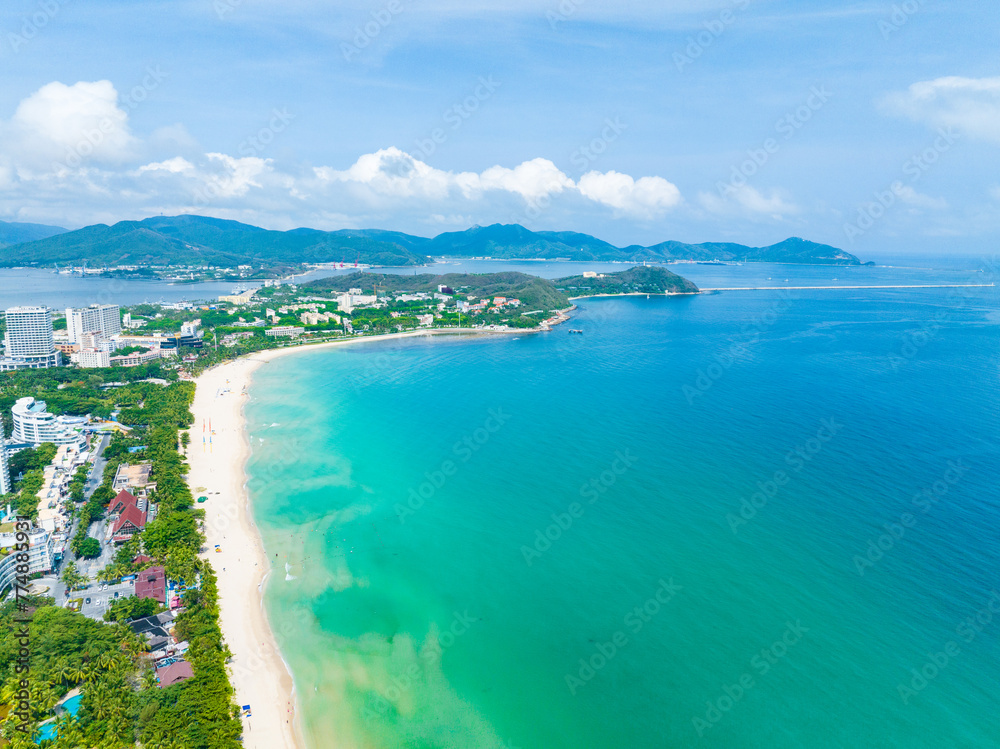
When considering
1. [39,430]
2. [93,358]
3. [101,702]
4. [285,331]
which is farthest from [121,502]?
[285,331]

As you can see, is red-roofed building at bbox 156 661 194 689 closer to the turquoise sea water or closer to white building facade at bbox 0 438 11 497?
the turquoise sea water

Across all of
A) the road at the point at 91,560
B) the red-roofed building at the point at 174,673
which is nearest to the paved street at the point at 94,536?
the road at the point at 91,560

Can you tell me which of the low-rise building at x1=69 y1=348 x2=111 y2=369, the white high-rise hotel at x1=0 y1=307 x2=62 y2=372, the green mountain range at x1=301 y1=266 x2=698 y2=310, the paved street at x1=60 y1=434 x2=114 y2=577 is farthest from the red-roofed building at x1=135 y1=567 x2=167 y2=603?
the green mountain range at x1=301 y1=266 x2=698 y2=310

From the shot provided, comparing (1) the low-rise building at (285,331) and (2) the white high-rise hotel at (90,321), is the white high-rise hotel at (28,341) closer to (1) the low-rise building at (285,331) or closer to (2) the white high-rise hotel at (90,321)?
(2) the white high-rise hotel at (90,321)

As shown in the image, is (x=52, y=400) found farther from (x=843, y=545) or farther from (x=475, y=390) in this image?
(x=843, y=545)

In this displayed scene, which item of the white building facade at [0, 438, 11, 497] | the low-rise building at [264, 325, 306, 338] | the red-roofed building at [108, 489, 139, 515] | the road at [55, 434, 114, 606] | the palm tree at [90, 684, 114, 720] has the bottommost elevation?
the palm tree at [90, 684, 114, 720]

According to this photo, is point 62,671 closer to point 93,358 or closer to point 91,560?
point 91,560

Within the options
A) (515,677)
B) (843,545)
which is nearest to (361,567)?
(515,677)
